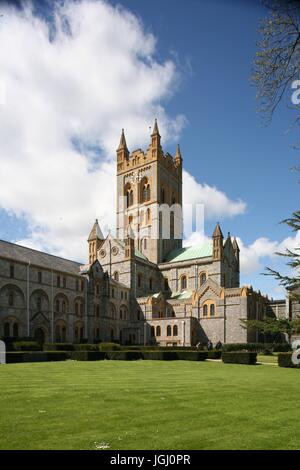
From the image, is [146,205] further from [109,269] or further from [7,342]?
[7,342]

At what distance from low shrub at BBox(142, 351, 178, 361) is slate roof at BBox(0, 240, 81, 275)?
66.4 feet

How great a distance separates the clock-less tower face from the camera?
8038 cm

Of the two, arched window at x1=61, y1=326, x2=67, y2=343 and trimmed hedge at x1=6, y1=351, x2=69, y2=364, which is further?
arched window at x1=61, y1=326, x2=67, y2=343

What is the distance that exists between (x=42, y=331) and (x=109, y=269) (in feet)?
71.1

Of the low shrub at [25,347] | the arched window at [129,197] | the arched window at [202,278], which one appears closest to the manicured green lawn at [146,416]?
the low shrub at [25,347]

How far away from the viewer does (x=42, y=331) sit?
5350 cm

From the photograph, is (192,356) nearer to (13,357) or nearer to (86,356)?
(86,356)

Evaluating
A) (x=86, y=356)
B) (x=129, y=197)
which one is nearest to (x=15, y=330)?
(x=86, y=356)

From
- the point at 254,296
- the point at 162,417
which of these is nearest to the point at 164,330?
the point at 254,296

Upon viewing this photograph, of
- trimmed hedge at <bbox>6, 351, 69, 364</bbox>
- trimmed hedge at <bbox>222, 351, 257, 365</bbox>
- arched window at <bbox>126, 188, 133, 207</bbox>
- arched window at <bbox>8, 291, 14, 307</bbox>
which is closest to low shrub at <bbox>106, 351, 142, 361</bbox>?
trimmed hedge at <bbox>6, 351, 69, 364</bbox>

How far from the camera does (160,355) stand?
38969 millimetres

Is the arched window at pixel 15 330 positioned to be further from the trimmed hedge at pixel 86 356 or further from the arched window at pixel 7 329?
the trimmed hedge at pixel 86 356

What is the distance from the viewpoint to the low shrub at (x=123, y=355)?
38.0 meters

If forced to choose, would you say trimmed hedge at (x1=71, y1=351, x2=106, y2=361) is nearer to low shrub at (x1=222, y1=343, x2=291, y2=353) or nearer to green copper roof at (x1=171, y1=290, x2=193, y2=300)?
low shrub at (x1=222, y1=343, x2=291, y2=353)
